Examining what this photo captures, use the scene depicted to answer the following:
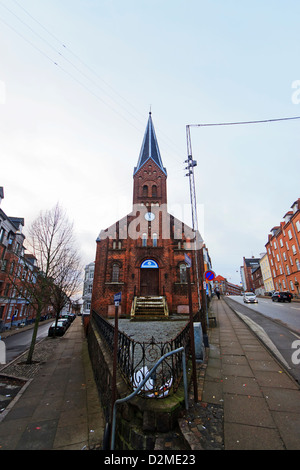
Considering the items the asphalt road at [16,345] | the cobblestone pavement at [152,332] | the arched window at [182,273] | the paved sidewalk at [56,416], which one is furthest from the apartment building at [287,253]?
the asphalt road at [16,345]

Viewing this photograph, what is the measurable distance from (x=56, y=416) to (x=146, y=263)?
15.2m

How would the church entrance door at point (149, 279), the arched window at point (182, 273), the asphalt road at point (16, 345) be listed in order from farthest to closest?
1. the arched window at point (182, 273)
2. the church entrance door at point (149, 279)
3. the asphalt road at point (16, 345)

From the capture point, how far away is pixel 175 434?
9.77ft

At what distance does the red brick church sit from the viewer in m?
18.7

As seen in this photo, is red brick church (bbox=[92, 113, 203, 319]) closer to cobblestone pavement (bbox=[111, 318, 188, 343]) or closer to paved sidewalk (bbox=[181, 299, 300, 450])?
cobblestone pavement (bbox=[111, 318, 188, 343])

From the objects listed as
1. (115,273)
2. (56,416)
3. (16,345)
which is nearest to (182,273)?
(115,273)

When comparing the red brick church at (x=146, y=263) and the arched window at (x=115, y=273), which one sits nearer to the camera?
the red brick church at (x=146, y=263)

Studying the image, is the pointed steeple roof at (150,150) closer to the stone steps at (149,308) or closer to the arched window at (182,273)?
the arched window at (182,273)

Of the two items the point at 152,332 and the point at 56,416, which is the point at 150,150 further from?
the point at 56,416

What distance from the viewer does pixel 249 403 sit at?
3.69 meters

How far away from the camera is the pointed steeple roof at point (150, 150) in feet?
86.7

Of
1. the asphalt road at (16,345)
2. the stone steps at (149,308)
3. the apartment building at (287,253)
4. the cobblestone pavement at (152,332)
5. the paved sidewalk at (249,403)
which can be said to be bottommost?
the asphalt road at (16,345)

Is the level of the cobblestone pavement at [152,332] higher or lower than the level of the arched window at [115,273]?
lower
